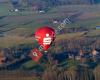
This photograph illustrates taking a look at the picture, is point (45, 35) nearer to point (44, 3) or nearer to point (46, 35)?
point (46, 35)

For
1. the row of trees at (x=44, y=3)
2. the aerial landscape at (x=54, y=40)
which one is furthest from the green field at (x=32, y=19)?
the row of trees at (x=44, y=3)

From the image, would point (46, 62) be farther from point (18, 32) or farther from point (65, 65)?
point (18, 32)

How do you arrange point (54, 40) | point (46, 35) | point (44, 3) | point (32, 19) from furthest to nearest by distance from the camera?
point (44, 3) < point (32, 19) < point (54, 40) < point (46, 35)

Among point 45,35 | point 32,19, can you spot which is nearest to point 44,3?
point 32,19

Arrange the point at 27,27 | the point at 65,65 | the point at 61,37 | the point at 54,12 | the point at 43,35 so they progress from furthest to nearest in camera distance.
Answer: the point at 54,12, the point at 27,27, the point at 61,37, the point at 65,65, the point at 43,35

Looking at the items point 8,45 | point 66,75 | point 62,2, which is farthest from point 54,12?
point 66,75

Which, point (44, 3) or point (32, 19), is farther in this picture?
point (44, 3)

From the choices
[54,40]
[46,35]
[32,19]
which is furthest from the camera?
[32,19]

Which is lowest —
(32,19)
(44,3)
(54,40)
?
(44,3)

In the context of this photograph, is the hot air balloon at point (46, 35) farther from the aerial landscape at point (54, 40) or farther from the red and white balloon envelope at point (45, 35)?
the aerial landscape at point (54, 40)
